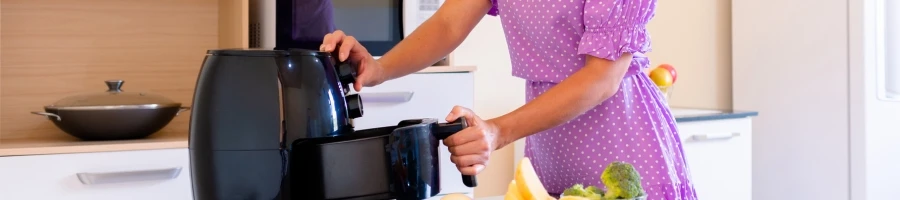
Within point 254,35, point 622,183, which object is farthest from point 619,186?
point 254,35

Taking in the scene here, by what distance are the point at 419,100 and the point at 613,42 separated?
3.72 feet

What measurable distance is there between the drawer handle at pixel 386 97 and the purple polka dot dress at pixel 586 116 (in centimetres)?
87

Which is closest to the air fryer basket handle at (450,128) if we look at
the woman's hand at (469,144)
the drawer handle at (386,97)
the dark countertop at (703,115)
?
the woman's hand at (469,144)

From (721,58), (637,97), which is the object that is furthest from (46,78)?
(721,58)

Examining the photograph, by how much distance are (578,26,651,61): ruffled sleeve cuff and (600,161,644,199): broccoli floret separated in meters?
0.37

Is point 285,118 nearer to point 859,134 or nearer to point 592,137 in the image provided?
point 592,137

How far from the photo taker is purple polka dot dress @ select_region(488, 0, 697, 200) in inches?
47.6

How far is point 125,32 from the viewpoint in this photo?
228cm

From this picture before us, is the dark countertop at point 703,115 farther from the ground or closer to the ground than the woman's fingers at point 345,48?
closer to the ground

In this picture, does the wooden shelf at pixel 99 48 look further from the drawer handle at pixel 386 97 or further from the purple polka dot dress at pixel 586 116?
the purple polka dot dress at pixel 586 116

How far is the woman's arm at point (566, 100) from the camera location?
1.03 m

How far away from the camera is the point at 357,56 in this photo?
1126 mm

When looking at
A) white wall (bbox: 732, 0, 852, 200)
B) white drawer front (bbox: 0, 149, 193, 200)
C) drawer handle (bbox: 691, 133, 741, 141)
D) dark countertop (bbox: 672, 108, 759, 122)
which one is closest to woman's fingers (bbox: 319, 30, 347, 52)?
white drawer front (bbox: 0, 149, 193, 200)

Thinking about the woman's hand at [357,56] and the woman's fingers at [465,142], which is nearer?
the woman's fingers at [465,142]
